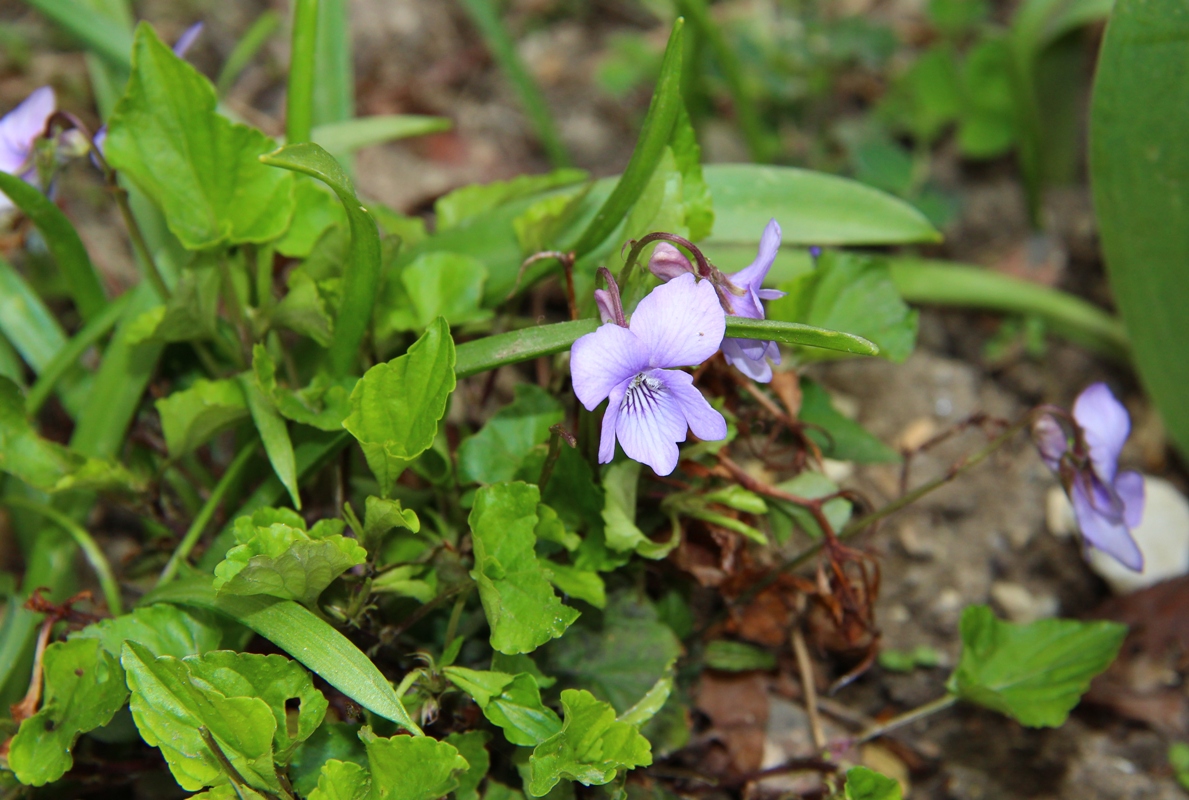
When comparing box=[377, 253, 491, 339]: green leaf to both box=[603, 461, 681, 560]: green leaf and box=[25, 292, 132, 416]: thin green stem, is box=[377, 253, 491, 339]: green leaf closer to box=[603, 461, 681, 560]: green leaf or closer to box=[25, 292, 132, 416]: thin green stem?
box=[603, 461, 681, 560]: green leaf

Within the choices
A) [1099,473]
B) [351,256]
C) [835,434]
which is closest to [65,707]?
[351,256]

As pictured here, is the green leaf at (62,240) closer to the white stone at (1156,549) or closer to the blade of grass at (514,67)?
the blade of grass at (514,67)

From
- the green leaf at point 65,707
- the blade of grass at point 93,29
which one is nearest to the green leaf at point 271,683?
the green leaf at point 65,707

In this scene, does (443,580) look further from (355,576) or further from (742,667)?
(742,667)

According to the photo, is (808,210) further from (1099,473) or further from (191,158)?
(191,158)

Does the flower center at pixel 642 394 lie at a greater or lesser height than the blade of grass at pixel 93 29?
lesser
